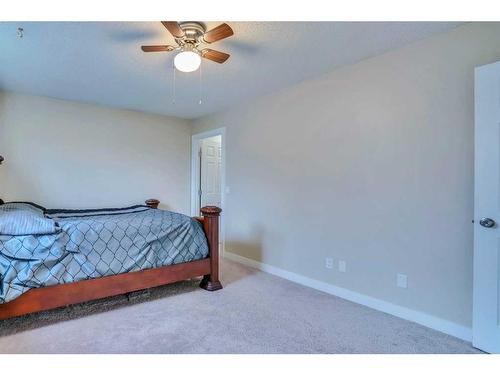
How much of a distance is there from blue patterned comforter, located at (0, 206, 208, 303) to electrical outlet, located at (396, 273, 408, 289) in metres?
1.81

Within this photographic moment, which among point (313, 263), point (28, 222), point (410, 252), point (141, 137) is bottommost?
point (313, 263)

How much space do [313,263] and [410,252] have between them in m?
1.03

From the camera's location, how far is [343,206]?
2855mm

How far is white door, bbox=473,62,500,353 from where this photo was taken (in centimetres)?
181

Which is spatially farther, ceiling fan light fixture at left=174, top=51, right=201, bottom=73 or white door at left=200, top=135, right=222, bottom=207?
white door at left=200, top=135, right=222, bottom=207

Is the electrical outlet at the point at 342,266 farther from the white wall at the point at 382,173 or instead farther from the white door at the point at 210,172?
the white door at the point at 210,172

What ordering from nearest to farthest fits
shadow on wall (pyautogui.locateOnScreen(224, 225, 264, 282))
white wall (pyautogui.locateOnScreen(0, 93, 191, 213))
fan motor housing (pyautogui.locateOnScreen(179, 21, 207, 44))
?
1. fan motor housing (pyautogui.locateOnScreen(179, 21, 207, 44))
2. white wall (pyautogui.locateOnScreen(0, 93, 191, 213))
3. shadow on wall (pyautogui.locateOnScreen(224, 225, 264, 282))

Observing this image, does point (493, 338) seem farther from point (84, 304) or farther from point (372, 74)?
point (84, 304)

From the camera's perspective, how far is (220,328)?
2180mm

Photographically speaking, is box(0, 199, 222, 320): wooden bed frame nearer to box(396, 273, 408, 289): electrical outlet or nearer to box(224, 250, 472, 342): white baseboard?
box(224, 250, 472, 342): white baseboard

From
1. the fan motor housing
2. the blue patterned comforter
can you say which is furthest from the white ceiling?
the blue patterned comforter

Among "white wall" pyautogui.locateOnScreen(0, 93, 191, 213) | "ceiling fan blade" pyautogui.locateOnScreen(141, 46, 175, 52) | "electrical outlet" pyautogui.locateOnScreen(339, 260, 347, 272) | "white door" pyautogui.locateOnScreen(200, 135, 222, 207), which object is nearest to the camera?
"ceiling fan blade" pyautogui.locateOnScreen(141, 46, 175, 52)

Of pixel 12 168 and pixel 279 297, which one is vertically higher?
pixel 12 168

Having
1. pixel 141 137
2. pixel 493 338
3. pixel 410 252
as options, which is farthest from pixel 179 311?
pixel 141 137
